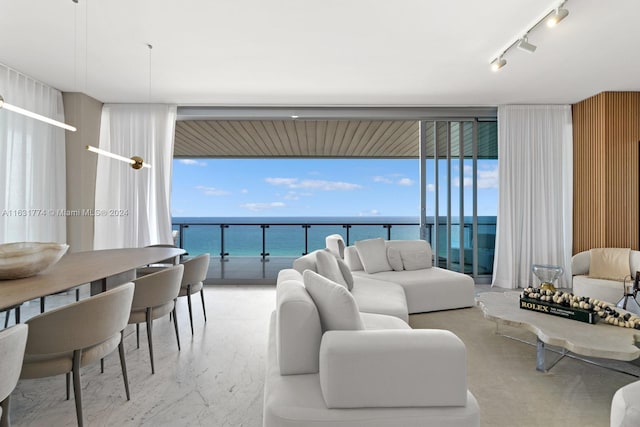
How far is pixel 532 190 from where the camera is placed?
17.2 ft

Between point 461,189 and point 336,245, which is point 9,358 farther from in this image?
point 461,189

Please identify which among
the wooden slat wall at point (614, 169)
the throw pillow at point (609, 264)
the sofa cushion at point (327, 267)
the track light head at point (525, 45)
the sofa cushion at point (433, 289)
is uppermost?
the track light head at point (525, 45)

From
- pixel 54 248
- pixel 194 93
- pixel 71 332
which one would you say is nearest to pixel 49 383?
pixel 54 248

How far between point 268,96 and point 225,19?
1.93 m

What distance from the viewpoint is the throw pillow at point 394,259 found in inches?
173

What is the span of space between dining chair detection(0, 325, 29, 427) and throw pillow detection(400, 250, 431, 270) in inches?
151

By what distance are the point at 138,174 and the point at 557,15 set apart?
526 cm

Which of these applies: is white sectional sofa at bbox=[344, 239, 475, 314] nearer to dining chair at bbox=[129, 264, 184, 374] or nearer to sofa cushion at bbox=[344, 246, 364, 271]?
sofa cushion at bbox=[344, 246, 364, 271]

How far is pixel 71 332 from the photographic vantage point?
165 cm

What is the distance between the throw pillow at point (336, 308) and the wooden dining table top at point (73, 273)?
4.64 feet

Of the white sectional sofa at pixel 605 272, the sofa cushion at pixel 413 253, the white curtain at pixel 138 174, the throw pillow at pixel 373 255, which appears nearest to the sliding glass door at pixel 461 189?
the sofa cushion at pixel 413 253

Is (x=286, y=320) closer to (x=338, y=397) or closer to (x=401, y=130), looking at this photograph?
(x=338, y=397)

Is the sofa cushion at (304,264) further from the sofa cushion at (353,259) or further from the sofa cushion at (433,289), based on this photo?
the sofa cushion at (353,259)

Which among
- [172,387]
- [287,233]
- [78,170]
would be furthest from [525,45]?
[287,233]
